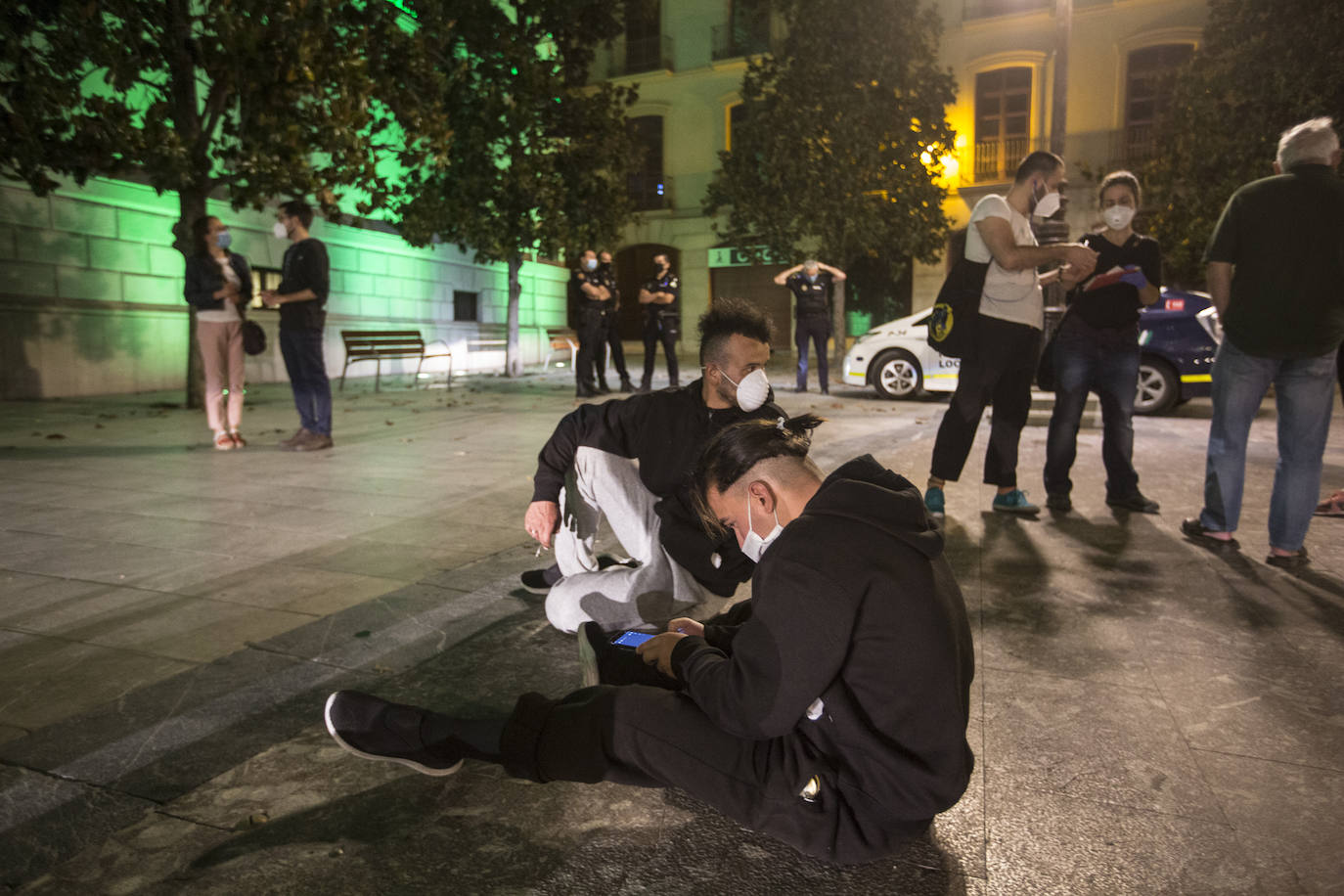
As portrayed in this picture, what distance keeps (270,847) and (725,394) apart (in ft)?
6.29

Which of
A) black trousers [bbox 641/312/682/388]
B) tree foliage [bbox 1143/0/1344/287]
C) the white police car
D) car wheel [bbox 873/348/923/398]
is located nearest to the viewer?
the white police car

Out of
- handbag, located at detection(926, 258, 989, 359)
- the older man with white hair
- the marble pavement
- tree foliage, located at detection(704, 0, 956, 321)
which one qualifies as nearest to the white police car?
tree foliage, located at detection(704, 0, 956, 321)

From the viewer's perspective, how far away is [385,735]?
2.22 meters

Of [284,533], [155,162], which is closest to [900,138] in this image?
[155,162]

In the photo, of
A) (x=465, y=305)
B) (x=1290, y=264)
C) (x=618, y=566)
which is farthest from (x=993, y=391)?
(x=465, y=305)

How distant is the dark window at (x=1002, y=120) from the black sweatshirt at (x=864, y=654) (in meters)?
25.0

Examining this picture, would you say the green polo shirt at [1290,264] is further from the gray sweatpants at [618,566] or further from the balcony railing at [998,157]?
the balcony railing at [998,157]

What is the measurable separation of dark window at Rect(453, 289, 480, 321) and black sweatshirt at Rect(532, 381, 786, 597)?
60.0ft

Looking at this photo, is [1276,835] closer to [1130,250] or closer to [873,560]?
[873,560]

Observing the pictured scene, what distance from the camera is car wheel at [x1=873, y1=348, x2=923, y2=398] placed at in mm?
12617

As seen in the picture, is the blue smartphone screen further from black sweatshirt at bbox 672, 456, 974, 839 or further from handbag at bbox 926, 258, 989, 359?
handbag at bbox 926, 258, 989, 359

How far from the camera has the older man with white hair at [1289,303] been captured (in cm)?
404

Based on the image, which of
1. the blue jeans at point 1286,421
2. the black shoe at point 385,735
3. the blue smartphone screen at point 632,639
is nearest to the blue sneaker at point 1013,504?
the blue jeans at point 1286,421

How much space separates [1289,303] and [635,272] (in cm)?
2732
